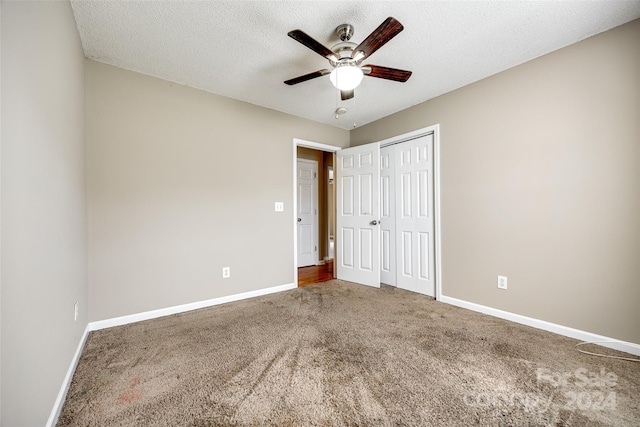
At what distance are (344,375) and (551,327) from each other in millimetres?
1960

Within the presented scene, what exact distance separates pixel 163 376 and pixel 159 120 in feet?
7.71

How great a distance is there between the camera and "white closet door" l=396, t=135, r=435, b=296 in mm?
3164

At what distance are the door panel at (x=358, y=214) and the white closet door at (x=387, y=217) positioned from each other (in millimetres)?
203

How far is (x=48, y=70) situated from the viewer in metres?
1.29

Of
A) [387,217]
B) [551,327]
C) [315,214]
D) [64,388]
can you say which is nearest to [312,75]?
[387,217]

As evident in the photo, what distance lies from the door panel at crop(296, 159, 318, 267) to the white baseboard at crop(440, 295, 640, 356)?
2.76 metres

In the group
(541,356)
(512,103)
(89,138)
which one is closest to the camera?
(541,356)

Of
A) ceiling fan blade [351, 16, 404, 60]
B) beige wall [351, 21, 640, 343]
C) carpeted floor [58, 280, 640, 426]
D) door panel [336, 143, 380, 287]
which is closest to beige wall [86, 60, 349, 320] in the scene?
carpeted floor [58, 280, 640, 426]

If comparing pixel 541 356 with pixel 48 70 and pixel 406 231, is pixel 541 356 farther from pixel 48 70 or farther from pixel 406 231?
pixel 48 70

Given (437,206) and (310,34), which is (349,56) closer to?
(310,34)

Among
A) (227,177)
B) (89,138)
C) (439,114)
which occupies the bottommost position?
(227,177)

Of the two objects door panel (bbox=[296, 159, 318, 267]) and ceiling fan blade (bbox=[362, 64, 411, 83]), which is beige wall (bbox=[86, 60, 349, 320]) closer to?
door panel (bbox=[296, 159, 318, 267])

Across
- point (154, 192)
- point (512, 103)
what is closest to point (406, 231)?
point (512, 103)

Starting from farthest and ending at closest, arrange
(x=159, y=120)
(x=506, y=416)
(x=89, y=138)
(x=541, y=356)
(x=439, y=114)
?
(x=439, y=114) < (x=159, y=120) < (x=89, y=138) < (x=541, y=356) < (x=506, y=416)
